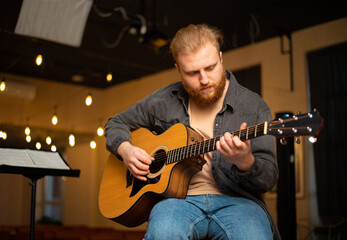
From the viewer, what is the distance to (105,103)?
10.6 meters

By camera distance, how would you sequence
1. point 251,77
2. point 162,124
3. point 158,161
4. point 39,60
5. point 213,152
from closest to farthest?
point 213,152 < point 158,161 < point 162,124 < point 39,60 < point 251,77

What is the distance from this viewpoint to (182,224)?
1655 millimetres

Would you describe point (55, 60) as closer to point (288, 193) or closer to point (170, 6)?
point (170, 6)

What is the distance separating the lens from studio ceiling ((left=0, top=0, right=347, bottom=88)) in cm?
596

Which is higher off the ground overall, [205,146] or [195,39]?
[195,39]

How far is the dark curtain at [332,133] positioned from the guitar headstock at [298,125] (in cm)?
478

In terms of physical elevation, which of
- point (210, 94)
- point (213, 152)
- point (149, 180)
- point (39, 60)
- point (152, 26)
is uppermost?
point (152, 26)

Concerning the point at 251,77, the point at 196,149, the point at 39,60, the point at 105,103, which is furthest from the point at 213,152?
the point at 105,103

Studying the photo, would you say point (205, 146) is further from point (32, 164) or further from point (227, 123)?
point (32, 164)

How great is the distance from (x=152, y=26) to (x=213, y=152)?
4824mm

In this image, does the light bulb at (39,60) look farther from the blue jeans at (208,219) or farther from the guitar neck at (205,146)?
the blue jeans at (208,219)

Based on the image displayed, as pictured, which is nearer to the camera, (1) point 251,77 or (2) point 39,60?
(2) point 39,60

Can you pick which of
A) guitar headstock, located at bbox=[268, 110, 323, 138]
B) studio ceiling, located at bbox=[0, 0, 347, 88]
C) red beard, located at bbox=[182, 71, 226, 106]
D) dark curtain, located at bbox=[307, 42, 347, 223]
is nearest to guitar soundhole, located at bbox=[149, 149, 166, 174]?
red beard, located at bbox=[182, 71, 226, 106]

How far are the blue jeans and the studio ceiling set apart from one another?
10.5ft
